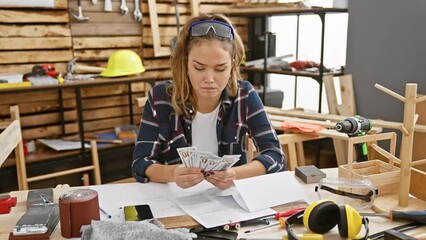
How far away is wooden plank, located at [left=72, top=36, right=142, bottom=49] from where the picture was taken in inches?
139

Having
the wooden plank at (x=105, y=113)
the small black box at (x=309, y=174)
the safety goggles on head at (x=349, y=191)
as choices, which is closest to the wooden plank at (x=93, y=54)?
the wooden plank at (x=105, y=113)

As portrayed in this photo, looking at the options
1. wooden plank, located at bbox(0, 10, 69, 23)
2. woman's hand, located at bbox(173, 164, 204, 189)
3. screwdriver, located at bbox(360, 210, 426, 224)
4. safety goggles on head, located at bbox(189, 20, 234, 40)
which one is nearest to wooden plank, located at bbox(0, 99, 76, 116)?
wooden plank, located at bbox(0, 10, 69, 23)

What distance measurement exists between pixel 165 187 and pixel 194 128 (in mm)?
361

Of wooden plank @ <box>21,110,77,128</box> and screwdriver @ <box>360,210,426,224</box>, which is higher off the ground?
screwdriver @ <box>360,210,426,224</box>

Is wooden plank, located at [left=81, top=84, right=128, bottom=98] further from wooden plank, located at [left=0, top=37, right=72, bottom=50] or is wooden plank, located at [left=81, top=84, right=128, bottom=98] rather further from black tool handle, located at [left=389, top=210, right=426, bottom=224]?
black tool handle, located at [left=389, top=210, right=426, bottom=224]

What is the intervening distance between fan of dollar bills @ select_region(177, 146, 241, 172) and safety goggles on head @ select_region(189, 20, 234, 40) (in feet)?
1.76

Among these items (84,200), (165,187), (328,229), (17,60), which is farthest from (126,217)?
(17,60)

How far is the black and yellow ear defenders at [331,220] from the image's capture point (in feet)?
3.62

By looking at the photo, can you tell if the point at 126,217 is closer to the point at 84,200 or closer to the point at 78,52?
the point at 84,200

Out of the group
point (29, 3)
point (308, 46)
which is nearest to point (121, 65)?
point (29, 3)

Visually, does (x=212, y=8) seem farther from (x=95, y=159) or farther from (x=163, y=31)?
(x=95, y=159)

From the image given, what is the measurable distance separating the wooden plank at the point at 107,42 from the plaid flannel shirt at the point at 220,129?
199 centimetres

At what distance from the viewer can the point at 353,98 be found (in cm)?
334

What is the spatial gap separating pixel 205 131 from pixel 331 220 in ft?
2.60
